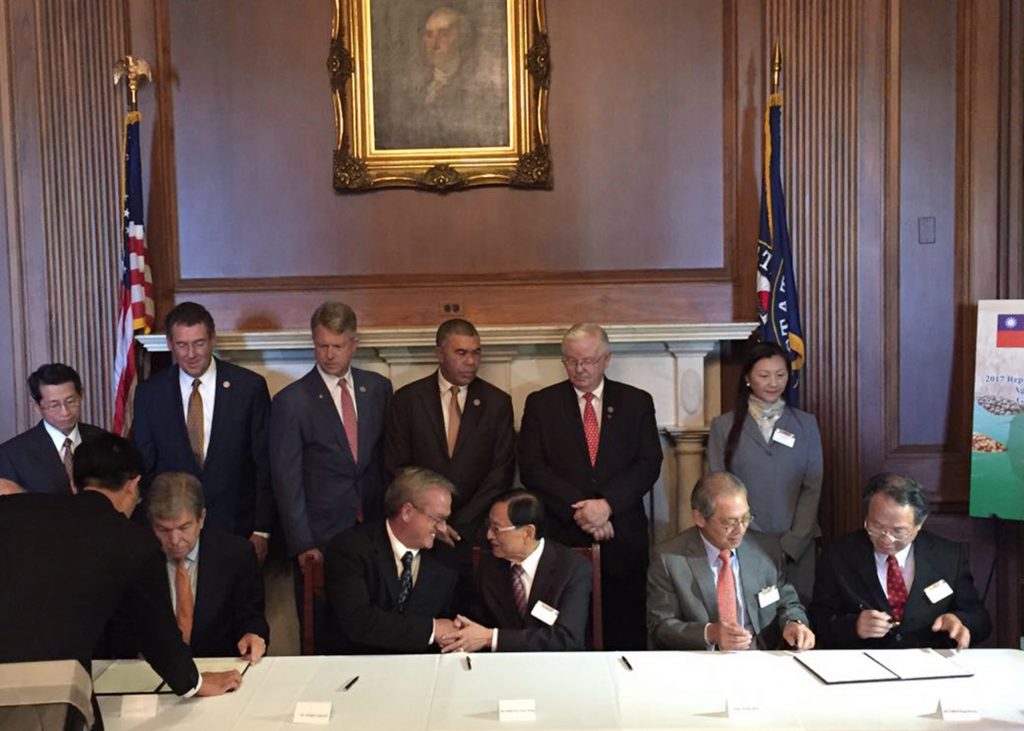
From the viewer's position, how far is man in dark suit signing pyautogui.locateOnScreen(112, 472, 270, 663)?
121 inches

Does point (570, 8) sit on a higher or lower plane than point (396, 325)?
higher

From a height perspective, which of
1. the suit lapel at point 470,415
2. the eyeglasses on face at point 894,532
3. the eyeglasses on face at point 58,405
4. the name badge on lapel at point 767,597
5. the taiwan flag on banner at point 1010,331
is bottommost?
the name badge on lapel at point 767,597

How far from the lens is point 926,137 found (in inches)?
187

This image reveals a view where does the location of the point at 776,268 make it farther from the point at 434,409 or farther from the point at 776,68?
the point at 434,409

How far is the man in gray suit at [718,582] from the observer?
3.18 meters

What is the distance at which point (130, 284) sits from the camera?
471 centimetres

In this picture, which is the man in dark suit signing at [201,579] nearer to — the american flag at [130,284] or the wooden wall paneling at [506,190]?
the american flag at [130,284]

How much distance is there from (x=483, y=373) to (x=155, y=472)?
4.84ft

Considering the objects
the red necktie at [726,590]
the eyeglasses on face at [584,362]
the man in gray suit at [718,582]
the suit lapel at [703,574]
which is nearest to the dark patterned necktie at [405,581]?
the man in gray suit at [718,582]

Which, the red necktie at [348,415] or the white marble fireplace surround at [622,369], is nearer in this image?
the red necktie at [348,415]

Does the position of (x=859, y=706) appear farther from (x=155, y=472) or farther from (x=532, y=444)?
(x=155, y=472)

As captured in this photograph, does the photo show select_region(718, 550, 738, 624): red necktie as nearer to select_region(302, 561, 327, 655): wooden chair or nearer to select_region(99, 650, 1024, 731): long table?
select_region(99, 650, 1024, 731): long table

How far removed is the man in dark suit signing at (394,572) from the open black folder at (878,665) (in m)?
1.08

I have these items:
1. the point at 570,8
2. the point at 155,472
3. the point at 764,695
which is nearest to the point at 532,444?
the point at 155,472
